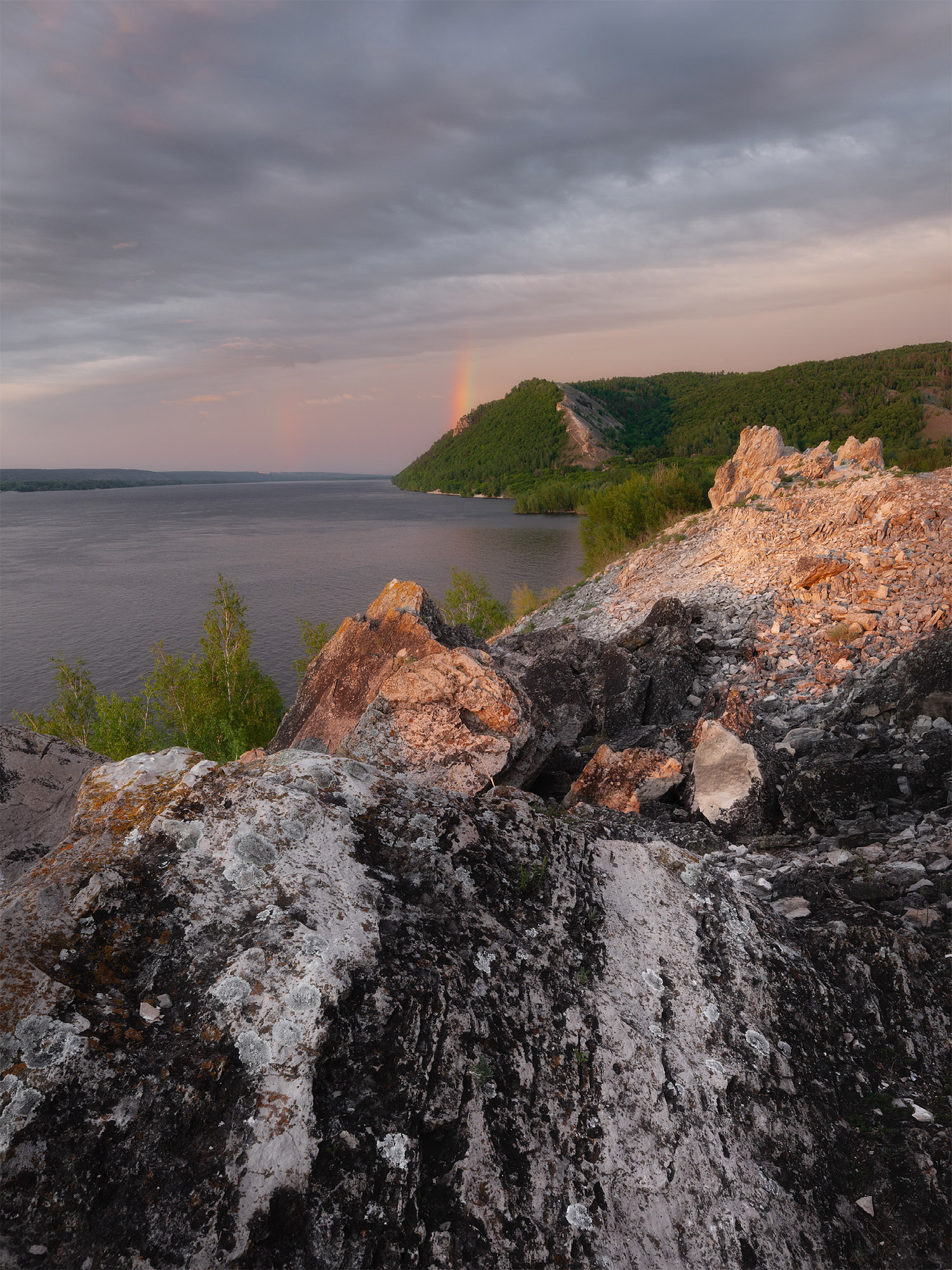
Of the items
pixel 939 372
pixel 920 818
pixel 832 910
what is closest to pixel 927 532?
pixel 920 818

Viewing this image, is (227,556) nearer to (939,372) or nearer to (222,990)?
(222,990)

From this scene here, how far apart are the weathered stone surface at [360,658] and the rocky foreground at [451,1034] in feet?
17.2

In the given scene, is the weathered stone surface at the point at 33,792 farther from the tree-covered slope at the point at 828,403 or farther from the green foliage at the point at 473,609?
the tree-covered slope at the point at 828,403

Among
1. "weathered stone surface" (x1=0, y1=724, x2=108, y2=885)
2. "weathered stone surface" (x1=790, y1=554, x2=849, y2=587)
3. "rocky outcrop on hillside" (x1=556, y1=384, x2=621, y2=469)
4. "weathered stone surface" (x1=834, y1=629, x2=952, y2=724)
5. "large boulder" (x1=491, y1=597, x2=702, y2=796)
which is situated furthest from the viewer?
"rocky outcrop on hillside" (x1=556, y1=384, x2=621, y2=469)

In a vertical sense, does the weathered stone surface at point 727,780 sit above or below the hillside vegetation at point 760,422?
below

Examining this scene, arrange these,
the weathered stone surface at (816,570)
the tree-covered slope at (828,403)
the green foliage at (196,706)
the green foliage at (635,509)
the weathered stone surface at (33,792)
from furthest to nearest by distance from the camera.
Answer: the tree-covered slope at (828,403), the green foliage at (635,509), the green foliage at (196,706), the weathered stone surface at (816,570), the weathered stone surface at (33,792)

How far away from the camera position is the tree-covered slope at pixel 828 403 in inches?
4370

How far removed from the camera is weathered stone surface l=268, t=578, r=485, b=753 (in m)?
10.4

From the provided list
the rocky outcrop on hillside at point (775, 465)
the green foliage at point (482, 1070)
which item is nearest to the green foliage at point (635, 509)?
the rocky outcrop on hillside at point (775, 465)

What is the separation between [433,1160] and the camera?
2637 millimetres

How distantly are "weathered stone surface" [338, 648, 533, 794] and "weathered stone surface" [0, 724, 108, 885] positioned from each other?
115 inches

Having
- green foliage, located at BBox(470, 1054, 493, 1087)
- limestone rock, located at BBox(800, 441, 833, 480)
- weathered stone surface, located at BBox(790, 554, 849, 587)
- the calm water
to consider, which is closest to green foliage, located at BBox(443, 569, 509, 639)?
the calm water

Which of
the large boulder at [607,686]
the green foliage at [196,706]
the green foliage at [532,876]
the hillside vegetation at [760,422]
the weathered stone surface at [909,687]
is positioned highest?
the hillside vegetation at [760,422]

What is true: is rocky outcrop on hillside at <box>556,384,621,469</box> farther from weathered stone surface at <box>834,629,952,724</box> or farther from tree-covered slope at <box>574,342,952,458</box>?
weathered stone surface at <box>834,629,952,724</box>
